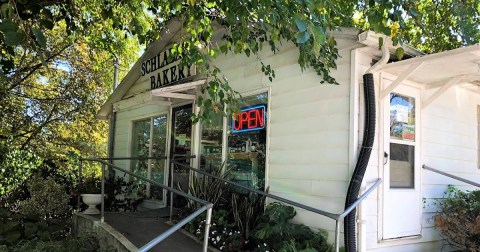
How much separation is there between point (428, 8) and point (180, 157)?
17.8 ft

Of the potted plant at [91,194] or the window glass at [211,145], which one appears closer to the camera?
the window glass at [211,145]

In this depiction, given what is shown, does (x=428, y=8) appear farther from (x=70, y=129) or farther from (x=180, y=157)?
(x=70, y=129)

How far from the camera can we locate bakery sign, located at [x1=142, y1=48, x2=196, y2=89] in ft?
25.2

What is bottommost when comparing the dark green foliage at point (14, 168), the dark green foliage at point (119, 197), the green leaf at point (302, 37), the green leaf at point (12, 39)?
the dark green foliage at point (119, 197)

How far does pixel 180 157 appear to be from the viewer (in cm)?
776

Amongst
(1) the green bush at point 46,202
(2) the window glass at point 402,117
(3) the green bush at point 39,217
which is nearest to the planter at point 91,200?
(3) the green bush at point 39,217

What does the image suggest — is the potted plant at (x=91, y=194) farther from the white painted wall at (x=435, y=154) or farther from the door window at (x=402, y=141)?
the door window at (x=402, y=141)

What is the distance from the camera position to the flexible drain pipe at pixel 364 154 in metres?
4.36

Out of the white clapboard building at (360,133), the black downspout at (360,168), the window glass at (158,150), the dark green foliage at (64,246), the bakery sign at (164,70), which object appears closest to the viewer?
the black downspout at (360,168)

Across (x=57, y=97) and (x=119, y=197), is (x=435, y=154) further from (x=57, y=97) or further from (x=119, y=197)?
(x=57, y=97)

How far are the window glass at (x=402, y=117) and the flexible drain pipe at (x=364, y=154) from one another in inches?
24.6

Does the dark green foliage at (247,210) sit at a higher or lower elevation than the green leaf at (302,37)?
lower

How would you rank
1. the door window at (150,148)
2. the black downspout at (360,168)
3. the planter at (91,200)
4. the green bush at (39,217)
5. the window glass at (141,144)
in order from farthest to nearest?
the window glass at (141,144) < the door window at (150,148) < the planter at (91,200) < the green bush at (39,217) < the black downspout at (360,168)

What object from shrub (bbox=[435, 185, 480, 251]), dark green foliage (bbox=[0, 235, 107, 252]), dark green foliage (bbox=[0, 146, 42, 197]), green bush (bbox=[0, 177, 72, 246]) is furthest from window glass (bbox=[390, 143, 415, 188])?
dark green foliage (bbox=[0, 146, 42, 197])
